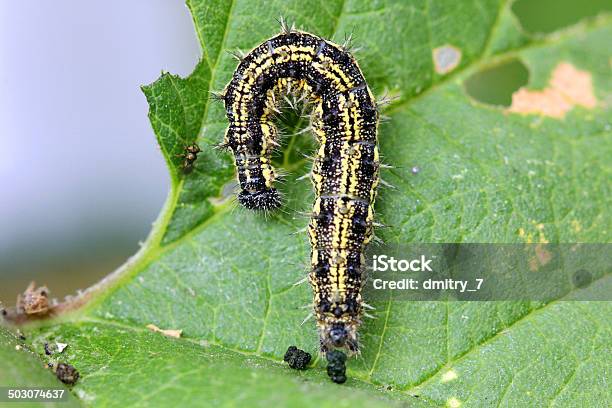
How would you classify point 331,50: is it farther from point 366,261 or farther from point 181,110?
point 366,261

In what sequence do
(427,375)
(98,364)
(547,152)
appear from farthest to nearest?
(547,152) < (427,375) < (98,364)

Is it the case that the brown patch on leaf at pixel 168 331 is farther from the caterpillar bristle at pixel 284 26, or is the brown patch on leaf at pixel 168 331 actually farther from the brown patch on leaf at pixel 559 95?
the brown patch on leaf at pixel 559 95

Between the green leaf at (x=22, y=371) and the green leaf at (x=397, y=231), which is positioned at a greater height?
the green leaf at (x=397, y=231)

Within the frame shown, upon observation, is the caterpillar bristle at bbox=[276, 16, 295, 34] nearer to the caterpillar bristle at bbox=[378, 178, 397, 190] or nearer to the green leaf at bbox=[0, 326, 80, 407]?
the caterpillar bristle at bbox=[378, 178, 397, 190]

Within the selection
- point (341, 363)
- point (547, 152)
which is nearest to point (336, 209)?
point (341, 363)

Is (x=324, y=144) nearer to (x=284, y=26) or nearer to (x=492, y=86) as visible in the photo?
(x=284, y=26)

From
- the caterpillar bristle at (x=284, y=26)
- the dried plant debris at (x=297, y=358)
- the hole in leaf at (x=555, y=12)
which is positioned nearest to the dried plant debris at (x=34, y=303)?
the dried plant debris at (x=297, y=358)
